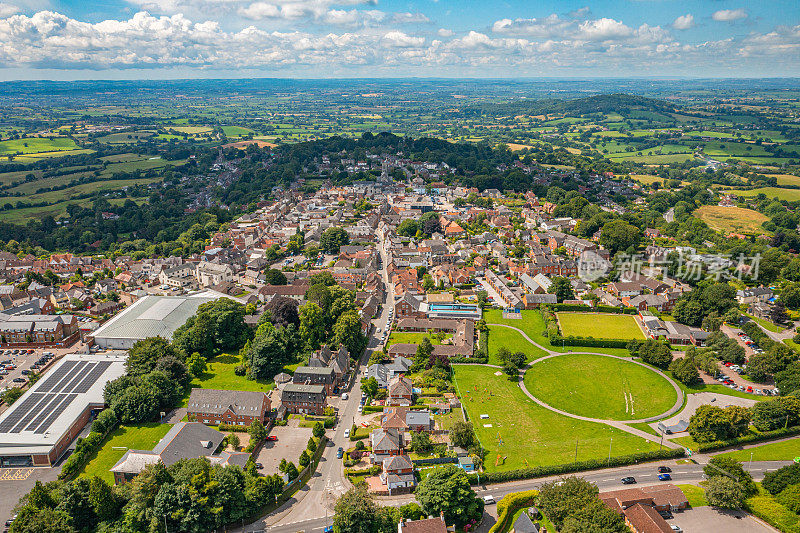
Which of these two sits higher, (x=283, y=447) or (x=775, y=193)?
(x=775, y=193)

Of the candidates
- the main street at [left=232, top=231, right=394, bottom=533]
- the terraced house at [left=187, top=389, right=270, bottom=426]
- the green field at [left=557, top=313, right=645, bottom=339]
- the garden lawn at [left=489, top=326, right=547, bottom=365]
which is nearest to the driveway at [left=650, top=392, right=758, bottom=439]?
the green field at [left=557, top=313, right=645, bottom=339]

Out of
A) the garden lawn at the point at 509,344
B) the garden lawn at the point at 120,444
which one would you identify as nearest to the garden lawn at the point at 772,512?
the garden lawn at the point at 509,344

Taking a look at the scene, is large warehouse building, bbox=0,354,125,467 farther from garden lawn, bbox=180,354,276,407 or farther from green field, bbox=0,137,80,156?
green field, bbox=0,137,80,156

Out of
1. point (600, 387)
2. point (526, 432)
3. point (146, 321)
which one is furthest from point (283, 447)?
point (600, 387)

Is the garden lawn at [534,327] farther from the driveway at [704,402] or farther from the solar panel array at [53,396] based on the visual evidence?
the solar panel array at [53,396]

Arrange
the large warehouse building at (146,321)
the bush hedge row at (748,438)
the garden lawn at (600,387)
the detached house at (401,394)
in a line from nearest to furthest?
the bush hedge row at (748,438)
the detached house at (401,394)
the garden lawn at (600,387)
the large warehouse building at (146,321)

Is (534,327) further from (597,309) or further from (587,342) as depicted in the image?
(597,309)
